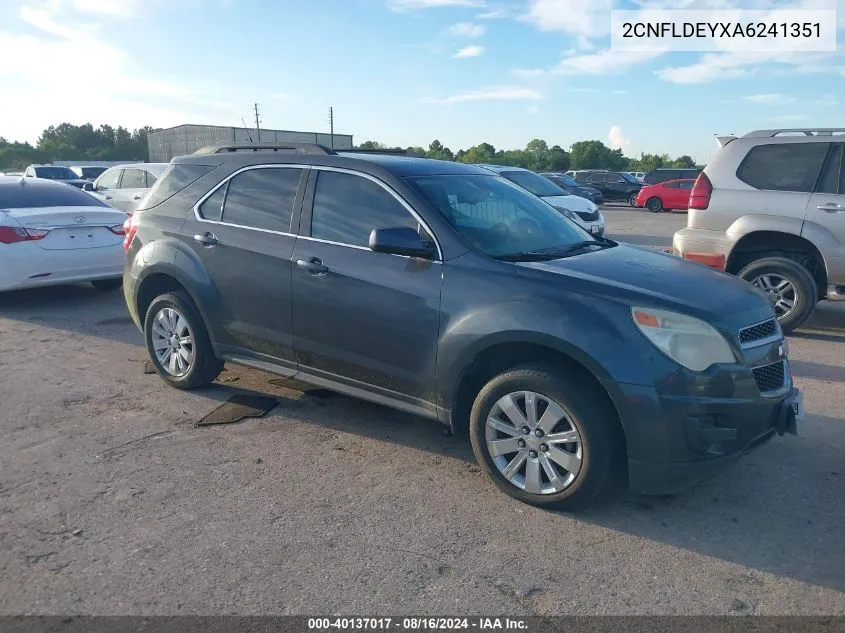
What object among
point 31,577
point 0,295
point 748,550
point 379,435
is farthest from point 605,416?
point 0,295

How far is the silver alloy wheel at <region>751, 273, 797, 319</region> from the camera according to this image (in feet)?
24.2

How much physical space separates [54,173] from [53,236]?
22.0 meters

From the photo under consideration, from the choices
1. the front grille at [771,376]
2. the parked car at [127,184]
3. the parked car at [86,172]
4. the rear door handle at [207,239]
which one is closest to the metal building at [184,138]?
the parked car at [86,172]

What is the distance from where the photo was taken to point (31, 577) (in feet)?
10.5

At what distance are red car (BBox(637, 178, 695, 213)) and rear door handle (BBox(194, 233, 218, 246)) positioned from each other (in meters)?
24.5

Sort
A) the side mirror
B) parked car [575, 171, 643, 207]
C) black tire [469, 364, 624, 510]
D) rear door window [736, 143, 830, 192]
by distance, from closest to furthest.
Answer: black tire [469, 364, 624, 510], the side mirror, rear door window [736, 143, 830, 192], parked car [575, 171, 643, 207]

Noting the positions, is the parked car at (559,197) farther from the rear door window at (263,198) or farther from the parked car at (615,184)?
the parked car at (615,184)

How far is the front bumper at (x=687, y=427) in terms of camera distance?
346cm

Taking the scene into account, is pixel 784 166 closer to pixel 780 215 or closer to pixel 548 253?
pixel 780 215

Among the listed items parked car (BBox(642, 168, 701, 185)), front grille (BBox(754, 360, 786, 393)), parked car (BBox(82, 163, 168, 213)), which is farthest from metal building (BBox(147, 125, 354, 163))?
front grille (BBox(754, 360, 786, 393))

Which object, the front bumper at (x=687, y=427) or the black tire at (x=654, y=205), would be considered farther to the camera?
the black tire at (x=654, y=205)

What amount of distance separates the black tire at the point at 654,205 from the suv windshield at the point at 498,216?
24.4 m

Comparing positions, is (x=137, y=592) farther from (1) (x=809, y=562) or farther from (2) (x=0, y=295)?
(2) (x=0, y=295)

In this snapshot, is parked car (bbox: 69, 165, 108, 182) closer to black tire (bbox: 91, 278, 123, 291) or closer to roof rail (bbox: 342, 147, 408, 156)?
black tire (bbox: 91, 278, 123, 291)
